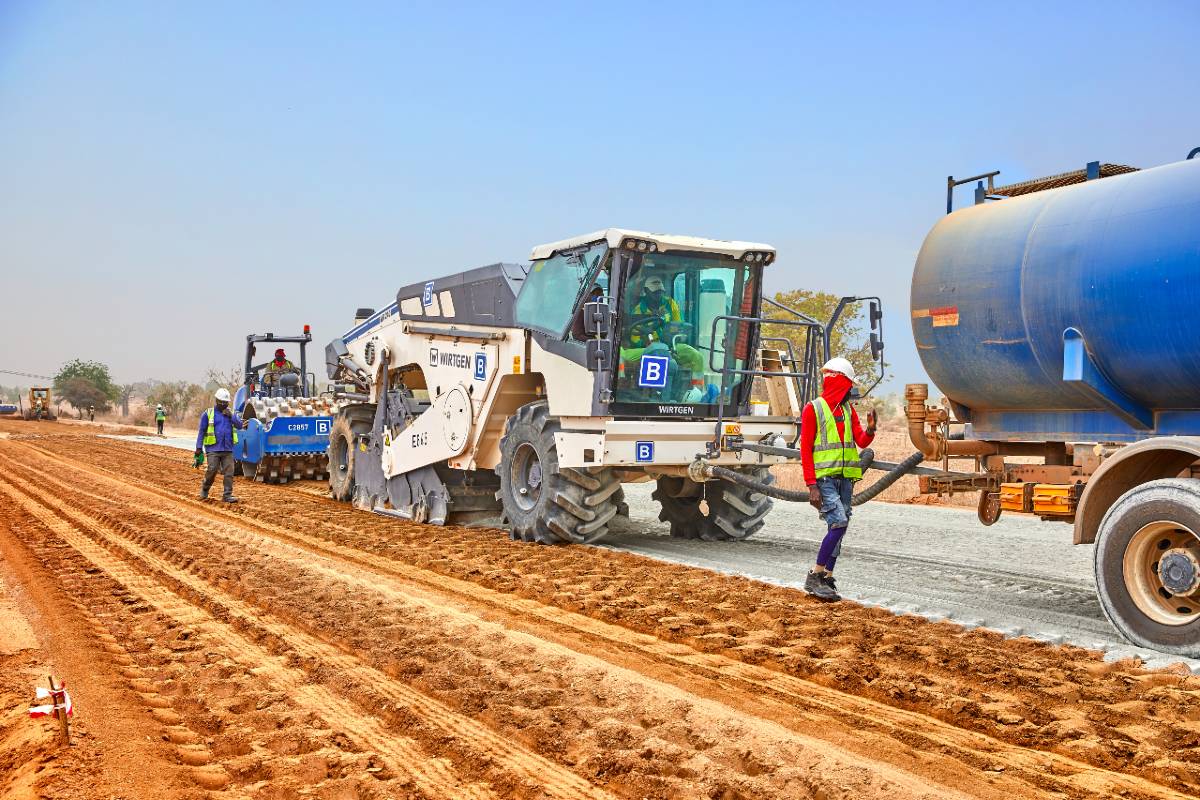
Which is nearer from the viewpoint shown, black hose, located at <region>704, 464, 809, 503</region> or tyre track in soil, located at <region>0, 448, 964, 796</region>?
tyre track in soil, located at <region>0, 448, 964, 796</region>

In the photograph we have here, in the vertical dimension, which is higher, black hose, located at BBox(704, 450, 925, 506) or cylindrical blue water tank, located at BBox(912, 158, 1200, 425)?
cylindrical blue water tank, located at BBox(912, 158, 1200, 425)

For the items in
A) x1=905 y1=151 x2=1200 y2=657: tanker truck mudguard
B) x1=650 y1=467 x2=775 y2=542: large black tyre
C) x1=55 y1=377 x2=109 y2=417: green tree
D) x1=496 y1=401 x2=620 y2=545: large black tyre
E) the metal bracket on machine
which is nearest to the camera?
x1=905 y1=151 x2=1200 y2=657: tanker truck mudguard

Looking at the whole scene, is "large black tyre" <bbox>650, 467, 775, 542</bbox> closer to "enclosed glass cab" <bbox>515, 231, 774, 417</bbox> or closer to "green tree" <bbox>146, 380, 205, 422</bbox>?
"enclosed glass cab" <bbox>515, 231, 774, 417</bbox>

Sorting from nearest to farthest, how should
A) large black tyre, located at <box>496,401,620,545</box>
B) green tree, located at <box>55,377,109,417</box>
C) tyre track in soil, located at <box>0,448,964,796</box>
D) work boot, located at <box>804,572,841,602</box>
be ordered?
1. tyre track in soil, located at <box>0,448,964,796</box>
2. work boot, located at <box>804,572,841,602</box>
3. large black tyre, located at <box>496,401,620,545</box>
4. green tree, located at <box>55,377,109,417</box>

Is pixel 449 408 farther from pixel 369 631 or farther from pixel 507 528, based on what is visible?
pixel 369 631

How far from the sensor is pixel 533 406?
1143 centimetres

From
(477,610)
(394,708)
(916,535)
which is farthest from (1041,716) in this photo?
(916,535)

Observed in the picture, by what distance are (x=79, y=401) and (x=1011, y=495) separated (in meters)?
84.4

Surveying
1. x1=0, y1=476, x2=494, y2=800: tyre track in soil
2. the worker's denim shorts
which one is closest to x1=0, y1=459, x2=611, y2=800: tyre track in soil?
x1=0, y1=476, x2=494, y2=800: tyre track in soil

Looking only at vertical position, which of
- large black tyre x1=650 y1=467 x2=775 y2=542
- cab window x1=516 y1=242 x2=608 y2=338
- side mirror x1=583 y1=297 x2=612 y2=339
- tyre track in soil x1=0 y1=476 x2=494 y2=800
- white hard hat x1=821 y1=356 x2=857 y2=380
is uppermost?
cab window x1=516 y1=242 x2=608 y2=338

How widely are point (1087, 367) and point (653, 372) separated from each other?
14.8 feet

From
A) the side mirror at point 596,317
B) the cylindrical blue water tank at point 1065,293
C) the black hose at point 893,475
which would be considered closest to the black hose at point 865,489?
the black hose at point 893,475

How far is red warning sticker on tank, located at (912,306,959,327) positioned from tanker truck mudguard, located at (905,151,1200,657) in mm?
12

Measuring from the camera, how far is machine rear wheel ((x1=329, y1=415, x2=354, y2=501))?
617 inches
